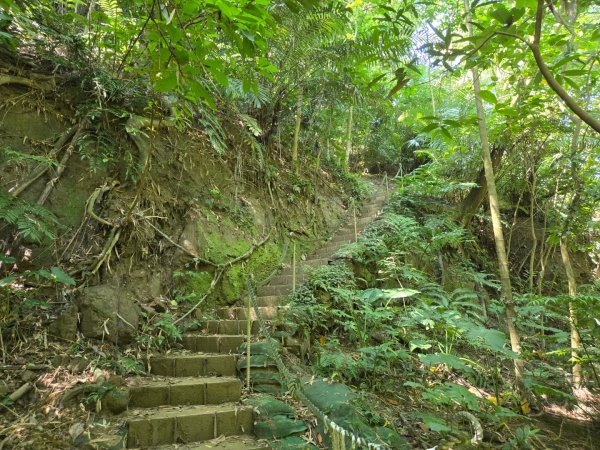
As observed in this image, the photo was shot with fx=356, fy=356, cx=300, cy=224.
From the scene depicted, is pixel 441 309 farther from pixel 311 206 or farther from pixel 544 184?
pixel 544 184

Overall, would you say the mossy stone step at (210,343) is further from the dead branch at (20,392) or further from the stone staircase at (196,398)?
the dead branch at (20,392)

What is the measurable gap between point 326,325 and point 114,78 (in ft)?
14.4

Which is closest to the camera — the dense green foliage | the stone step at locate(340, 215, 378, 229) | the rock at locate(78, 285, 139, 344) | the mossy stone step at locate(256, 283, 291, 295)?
the dense green foliage

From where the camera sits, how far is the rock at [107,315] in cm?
340

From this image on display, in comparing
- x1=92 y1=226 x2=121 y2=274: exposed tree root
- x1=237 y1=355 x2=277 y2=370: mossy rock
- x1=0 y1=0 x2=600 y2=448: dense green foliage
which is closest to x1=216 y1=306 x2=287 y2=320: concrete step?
x1=0 y1=0 x2=600 y2=448: dense green foliage

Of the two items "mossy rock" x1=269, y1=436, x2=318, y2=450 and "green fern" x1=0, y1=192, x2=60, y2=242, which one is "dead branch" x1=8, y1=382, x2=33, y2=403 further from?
"mossy rock" x1=269, y1=436, x2=318, y2=450

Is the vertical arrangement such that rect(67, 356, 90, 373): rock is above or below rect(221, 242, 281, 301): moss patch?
below

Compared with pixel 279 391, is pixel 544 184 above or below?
above

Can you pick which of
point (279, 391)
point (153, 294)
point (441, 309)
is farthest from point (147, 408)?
point (441, 309)

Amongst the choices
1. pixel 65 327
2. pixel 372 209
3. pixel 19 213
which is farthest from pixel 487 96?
pixel 372 209

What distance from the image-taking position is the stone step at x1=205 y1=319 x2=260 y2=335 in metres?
4.46

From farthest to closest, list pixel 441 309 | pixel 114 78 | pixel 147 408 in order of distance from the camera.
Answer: pixel 114 78
pixel 441 309
pixel 147 408

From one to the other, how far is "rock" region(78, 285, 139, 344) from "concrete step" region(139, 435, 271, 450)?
48.2 inches

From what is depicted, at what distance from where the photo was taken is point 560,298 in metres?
4.36
